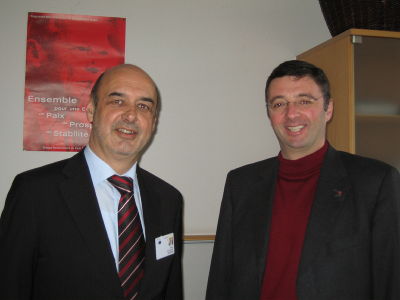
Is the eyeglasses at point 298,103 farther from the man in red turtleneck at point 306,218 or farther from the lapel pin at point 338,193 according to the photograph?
the lapel pin at point 338,193

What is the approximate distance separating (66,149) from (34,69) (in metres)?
0.59

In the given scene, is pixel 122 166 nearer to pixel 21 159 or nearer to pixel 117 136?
pixel 117 136

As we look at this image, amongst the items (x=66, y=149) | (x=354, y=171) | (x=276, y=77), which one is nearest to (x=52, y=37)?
(x=66, y=149)

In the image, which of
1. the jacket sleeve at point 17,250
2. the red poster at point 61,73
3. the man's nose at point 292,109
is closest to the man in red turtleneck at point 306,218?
the man's nose at point 292,109

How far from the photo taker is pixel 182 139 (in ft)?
7.88

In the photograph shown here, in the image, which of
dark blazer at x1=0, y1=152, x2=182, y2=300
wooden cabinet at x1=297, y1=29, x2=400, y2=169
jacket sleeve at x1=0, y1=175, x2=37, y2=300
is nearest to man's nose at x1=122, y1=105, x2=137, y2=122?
dark blazer at x1=0, y1=152, x2=182, y2=300

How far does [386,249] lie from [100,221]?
1.15 metres

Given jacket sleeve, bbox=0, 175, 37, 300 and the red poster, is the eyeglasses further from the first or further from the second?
the red poster

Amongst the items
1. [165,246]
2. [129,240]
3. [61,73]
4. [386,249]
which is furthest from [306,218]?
[61,73]

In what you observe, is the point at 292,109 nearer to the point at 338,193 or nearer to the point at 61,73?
the point at 338,193

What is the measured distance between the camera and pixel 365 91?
207cm

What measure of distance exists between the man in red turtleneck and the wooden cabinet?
0.49m

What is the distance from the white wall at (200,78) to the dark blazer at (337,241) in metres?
0.83

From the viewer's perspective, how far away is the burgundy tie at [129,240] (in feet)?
4.37
